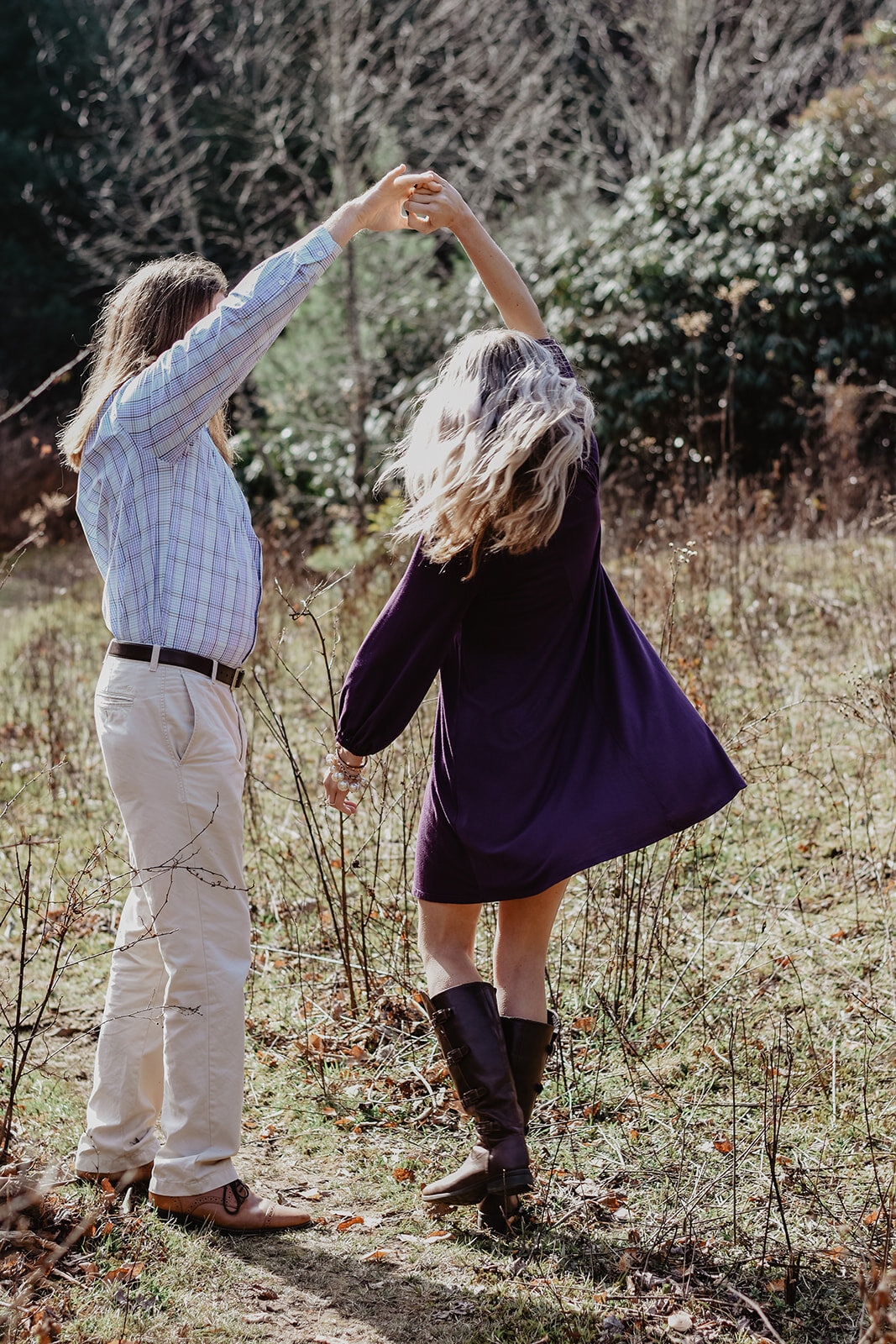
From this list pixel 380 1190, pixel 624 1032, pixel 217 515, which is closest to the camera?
pixel 217 515

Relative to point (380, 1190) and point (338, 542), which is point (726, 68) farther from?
point (380, 1190)

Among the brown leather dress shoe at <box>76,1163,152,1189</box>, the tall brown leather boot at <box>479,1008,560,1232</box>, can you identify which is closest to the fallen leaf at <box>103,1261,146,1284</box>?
the brown leather dress shoe at <box>76,1163,152,1189</box>

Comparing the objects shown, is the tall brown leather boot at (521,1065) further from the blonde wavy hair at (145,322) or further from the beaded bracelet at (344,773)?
the blonde wavy hair at (145,322)

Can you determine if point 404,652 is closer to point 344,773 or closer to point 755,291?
point 344,773

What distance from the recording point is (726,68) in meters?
13.5

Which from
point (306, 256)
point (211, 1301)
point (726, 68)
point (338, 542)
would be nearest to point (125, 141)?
point (726, 68)

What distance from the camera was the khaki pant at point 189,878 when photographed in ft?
7.57

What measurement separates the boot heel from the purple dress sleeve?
871mm

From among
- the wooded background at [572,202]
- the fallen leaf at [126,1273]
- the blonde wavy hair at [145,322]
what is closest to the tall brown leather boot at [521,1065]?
the fallen leaf at [126,1273]

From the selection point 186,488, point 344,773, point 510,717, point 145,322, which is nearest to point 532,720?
point 510,717

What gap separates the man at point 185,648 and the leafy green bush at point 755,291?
6.74 m

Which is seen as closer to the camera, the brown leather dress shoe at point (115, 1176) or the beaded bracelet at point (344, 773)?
the beaded bracelet at point (344, 773)

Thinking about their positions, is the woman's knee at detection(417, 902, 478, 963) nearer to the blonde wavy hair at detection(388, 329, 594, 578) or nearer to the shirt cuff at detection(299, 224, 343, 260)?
the blonde wavy hair at detection(388, 329, 594, 578)

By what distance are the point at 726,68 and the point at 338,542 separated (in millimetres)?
8553
